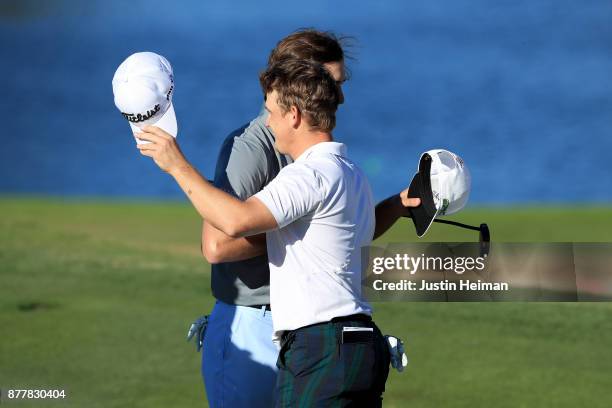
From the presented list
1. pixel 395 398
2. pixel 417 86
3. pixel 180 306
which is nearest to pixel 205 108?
pixel 417 86

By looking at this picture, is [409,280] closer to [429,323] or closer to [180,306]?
[429,323]

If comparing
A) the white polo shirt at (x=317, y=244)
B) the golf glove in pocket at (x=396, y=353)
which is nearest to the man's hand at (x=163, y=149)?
the white polo shirt at (x=317, y=244)

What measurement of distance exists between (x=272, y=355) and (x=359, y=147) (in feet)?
85.4

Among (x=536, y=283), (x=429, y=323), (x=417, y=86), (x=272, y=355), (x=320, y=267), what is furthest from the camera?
(x=417, y=86)

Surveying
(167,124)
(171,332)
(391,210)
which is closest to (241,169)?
(167,124)

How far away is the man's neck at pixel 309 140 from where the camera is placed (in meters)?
2.73

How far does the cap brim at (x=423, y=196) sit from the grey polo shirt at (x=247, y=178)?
382 mm

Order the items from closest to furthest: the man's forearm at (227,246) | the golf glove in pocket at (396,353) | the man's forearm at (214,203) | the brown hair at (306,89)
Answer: the man's forearm at (214,203) → the brown hair at (306,89) → the man's forearm at (227,246) → the golf glove in pocket at (396,353)

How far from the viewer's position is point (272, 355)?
3080mm

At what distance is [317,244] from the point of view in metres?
2.67

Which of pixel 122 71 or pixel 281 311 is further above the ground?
pixel 122 71

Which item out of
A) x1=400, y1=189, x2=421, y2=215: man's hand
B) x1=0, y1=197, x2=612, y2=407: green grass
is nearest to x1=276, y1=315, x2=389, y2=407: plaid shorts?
x1=400, y1=189, x2=421, y2=215: man's hand

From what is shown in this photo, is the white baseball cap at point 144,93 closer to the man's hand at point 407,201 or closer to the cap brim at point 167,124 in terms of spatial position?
the cap brim at point 167,124
